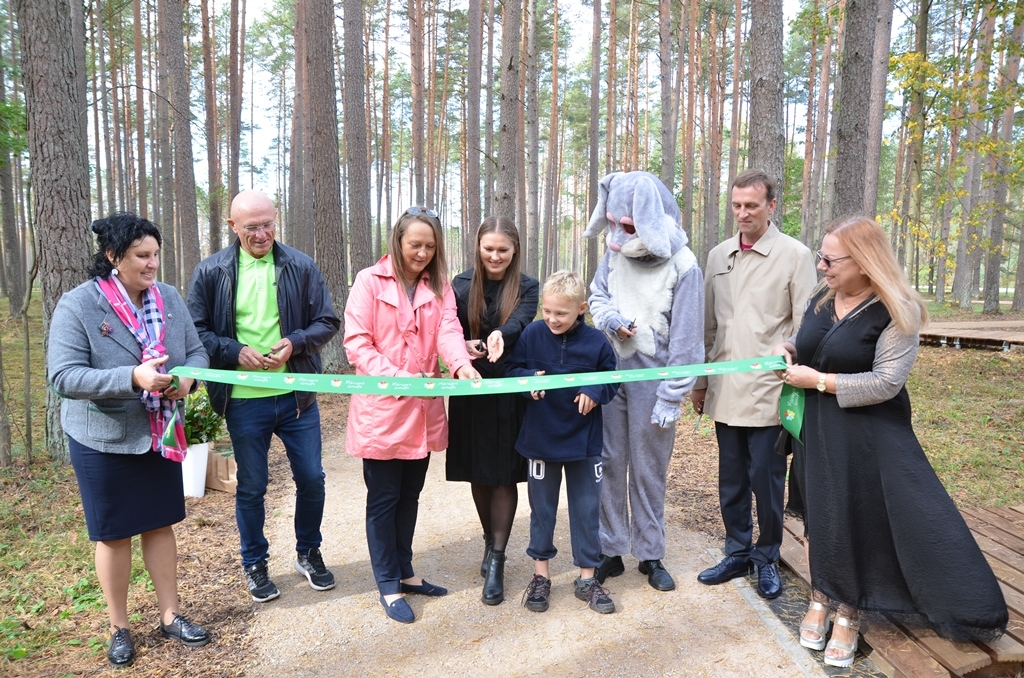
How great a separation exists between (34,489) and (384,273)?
4.21m

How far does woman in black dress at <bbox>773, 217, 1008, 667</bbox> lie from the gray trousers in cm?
89

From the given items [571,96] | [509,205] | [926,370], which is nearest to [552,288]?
[509,205]

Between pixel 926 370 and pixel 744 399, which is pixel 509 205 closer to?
pixel 744 399

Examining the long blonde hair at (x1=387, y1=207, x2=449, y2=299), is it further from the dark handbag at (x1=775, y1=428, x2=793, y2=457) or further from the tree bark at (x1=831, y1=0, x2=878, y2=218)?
the tree bark at (x1=831, y1=0, x2=878, y2=218)

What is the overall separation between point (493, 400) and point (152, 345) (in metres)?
1.80

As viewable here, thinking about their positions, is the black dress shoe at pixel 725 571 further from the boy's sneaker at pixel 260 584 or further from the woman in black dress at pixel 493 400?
the boy's sneaker at pixel 260 584

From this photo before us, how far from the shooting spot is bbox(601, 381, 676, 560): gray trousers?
12.8 feet

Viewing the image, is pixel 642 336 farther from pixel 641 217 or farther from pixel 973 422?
pixel 973 422

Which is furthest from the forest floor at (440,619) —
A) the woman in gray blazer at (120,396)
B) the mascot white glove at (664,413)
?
the mascot white glove at (664,413)

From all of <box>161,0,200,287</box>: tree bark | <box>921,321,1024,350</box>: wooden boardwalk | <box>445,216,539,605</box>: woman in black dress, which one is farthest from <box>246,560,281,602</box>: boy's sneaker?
<box>921,321,1024,350</box>: wooden boardwalk

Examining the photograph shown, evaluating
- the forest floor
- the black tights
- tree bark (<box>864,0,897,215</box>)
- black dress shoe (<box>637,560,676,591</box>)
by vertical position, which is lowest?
the forest floor

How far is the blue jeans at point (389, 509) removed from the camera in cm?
364

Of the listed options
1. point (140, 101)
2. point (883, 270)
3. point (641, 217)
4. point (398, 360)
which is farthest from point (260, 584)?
point (140, 101)

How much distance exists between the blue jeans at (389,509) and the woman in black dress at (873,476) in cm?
213
